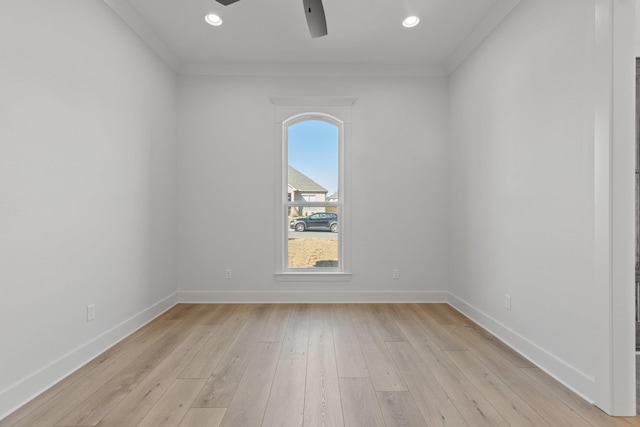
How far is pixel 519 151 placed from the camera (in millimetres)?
2824

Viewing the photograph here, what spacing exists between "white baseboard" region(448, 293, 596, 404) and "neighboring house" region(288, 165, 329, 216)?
2200 millimetres

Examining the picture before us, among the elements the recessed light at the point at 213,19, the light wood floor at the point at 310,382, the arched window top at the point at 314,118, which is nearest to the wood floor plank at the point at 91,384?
the light wood floor at the point at 310,382

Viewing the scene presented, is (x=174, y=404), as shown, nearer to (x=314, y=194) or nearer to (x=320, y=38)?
Result: (x=314, y=194)

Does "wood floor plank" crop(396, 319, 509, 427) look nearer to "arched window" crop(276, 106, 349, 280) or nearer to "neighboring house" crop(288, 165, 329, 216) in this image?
"arched window" crop(276, 106, 349, 280)

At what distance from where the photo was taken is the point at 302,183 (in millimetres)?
4504

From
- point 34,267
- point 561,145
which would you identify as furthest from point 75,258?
point 561,145

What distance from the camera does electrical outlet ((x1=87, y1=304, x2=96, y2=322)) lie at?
2.62m

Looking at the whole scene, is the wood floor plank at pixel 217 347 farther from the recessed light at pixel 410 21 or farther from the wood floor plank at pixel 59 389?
the recessed light at pixel 410 21

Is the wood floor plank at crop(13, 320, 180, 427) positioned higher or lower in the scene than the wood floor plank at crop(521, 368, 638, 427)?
lower

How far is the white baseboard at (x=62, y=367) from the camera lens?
195 centimetres

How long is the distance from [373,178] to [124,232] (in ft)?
9.19

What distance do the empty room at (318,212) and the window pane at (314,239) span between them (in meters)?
0.03

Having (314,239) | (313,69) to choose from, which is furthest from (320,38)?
(314,239)

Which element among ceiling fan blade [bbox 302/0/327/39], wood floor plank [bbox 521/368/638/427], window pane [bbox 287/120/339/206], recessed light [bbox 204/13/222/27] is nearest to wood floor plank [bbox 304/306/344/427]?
wood floor plank [bbox 521/368/638/427]
